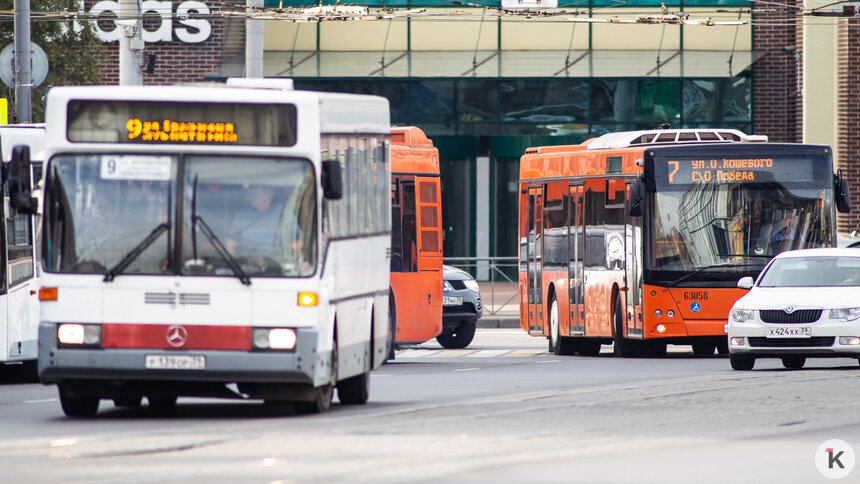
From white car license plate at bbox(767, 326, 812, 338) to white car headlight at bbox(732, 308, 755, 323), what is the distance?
350 millimetres

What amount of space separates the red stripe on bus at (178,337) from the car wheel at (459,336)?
15414mm

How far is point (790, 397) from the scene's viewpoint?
15.9m

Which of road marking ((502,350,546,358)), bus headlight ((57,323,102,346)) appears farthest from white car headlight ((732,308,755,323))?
bus headlight ((57,323,102,346))

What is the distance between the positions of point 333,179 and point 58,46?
21.1m

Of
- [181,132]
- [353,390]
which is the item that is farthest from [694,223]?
[181,132]

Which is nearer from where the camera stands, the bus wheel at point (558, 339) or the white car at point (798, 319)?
the white car at point (798, 319)

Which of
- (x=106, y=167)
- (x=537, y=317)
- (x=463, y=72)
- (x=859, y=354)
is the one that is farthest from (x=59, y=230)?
(x=463, y=72)

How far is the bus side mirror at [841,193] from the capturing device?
2355 cm

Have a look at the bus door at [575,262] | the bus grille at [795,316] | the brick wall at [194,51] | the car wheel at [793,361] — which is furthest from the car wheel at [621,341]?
the brick wall at [194,51]

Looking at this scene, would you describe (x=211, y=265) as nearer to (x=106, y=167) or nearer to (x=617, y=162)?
(x=106, y=167)

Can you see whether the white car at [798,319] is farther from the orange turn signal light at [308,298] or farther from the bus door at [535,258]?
the orange turn signal light at [308,298]

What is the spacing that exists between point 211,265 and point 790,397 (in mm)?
5375

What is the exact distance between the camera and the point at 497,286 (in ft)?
120

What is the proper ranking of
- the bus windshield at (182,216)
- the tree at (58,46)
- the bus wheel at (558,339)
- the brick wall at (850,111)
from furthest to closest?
the brick wall at (850,111), the tree at (58,46), the bus wheel at (558,339), the bus windshield at (182,216)
